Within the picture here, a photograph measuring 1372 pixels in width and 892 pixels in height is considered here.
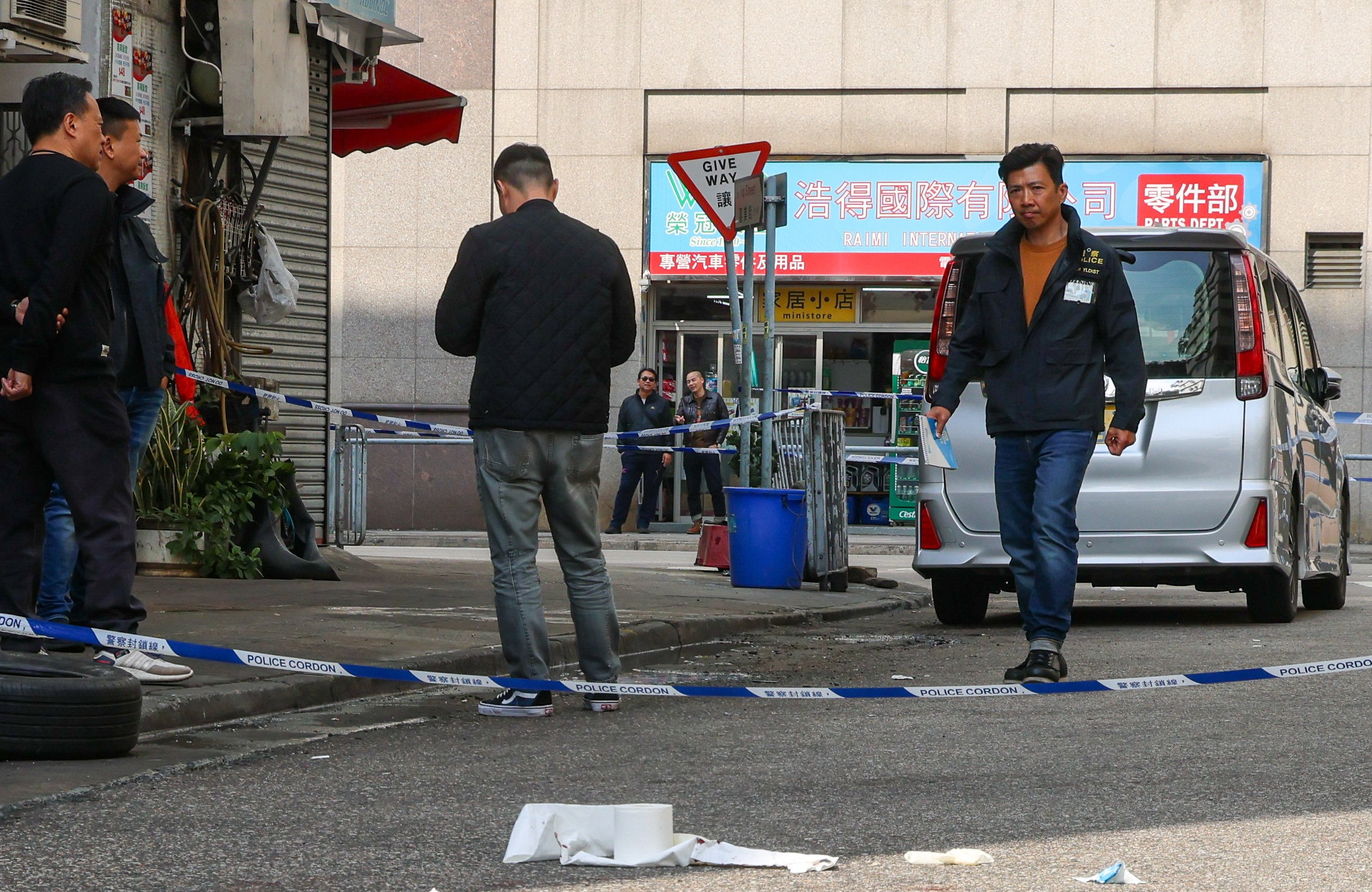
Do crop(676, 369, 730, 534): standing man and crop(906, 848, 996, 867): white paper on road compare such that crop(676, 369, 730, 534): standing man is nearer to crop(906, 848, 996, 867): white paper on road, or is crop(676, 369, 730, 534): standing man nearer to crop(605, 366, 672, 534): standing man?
crop(605, 366, 672, 534): standing man

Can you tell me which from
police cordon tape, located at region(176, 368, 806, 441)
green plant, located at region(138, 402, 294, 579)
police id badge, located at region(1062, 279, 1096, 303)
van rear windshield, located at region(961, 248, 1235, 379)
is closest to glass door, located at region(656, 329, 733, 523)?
police cordon tape, located at region(176, 368, 806, 441)

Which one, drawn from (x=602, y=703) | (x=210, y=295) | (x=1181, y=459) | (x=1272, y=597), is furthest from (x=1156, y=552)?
(x=210, y=295)

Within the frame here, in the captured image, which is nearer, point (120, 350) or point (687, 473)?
point (120, 350)

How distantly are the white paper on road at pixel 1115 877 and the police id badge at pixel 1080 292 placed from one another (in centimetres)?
360

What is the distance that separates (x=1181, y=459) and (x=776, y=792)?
5153 millimetres

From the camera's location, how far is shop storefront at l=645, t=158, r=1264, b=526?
19.9 meters

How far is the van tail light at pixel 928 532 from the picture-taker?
9.51 metres

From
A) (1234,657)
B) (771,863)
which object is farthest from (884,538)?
(771,863)

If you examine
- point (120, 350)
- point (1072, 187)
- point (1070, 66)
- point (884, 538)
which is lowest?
point (884, 538)

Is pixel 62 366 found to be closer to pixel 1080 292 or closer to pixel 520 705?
pixel 520 705

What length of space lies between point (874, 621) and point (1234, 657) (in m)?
2.99

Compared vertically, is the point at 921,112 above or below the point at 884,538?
above

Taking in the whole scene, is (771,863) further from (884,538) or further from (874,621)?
(884,538)

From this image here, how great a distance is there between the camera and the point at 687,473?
65.5 ft
